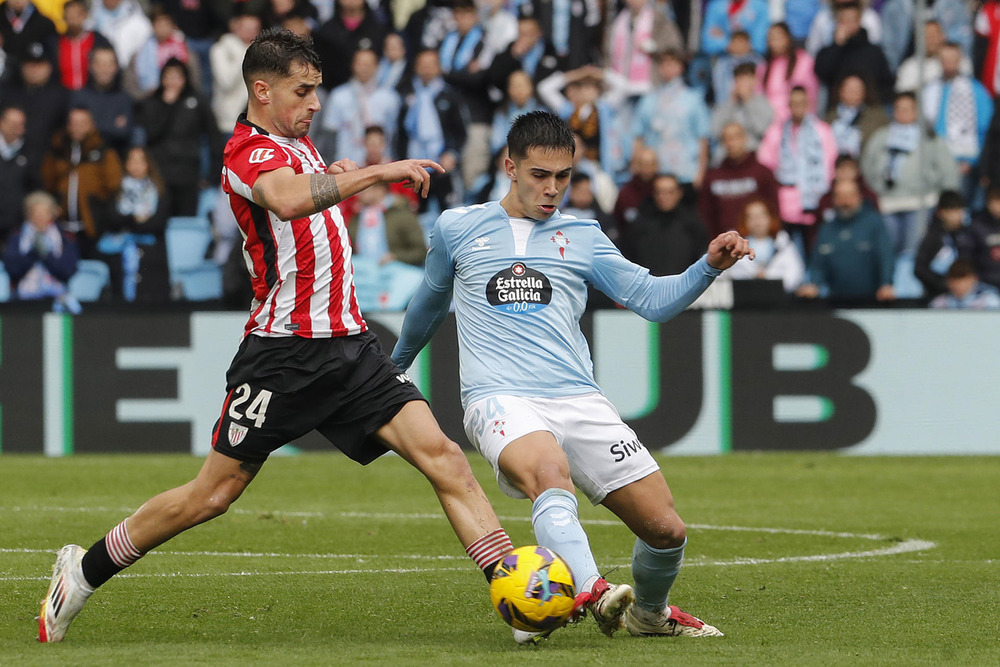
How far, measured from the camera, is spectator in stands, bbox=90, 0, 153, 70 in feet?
56.6

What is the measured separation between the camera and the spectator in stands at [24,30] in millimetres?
16844

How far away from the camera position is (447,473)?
573 centimetres

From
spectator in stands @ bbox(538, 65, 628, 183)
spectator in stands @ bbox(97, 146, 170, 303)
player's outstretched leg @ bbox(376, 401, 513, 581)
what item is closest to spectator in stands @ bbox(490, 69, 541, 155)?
spectator in stands @ bbox(538, 65, 628, 183)

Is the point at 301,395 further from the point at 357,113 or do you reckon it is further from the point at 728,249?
the point at 357,113

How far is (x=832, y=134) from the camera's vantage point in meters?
16.4

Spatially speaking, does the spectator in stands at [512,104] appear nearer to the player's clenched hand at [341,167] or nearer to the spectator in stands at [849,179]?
the spectator in stands at [849,179]

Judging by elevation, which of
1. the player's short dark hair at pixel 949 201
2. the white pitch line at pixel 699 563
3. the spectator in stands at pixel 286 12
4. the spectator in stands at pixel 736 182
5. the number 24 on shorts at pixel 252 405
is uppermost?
the spectator in stands at pixel 286 12

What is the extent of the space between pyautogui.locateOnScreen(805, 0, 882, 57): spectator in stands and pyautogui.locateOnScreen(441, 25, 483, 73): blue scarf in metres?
3.75

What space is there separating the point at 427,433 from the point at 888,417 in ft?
28.6

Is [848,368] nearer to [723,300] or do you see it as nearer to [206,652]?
[723,300]

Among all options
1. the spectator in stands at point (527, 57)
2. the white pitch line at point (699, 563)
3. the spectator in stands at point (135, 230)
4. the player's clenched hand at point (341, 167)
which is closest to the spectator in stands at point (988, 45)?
the spectator in stands at point (527, 57)

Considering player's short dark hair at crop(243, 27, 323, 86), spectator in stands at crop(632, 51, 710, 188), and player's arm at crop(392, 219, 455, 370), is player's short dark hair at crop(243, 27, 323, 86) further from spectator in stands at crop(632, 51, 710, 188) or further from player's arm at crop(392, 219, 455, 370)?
spectator in stands at crop(632, 51, 710, 188)

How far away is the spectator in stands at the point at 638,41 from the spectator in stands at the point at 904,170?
98.6 inches

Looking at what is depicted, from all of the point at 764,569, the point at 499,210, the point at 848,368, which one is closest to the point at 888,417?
the point at 848,368
